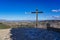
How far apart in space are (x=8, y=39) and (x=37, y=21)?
19759 millimetres

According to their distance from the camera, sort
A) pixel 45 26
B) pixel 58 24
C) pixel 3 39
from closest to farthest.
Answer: pixel 3 39
pixel 58 24
pixel 45 26

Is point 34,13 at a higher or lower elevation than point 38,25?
higher

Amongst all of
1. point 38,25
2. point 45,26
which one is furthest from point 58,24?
point 38,25

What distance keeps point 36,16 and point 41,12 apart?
1.46m

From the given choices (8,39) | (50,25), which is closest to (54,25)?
(50,25)

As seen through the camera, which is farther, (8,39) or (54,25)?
(54,25)

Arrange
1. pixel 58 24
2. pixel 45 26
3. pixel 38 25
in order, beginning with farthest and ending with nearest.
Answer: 1. pixel 38 25
2. pixel 45 26
3. pixel 58 24

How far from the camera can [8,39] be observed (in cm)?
1300

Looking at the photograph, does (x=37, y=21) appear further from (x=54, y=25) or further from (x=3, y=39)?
(x=3, y=39)

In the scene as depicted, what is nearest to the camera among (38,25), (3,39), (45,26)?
(3,39)

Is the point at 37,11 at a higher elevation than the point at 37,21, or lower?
higher

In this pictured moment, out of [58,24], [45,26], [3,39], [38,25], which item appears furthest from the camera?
[38,25]

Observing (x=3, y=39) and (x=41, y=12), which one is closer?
(x=3, y=39)

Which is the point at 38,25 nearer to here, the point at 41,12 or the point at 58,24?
the point at 41,12
